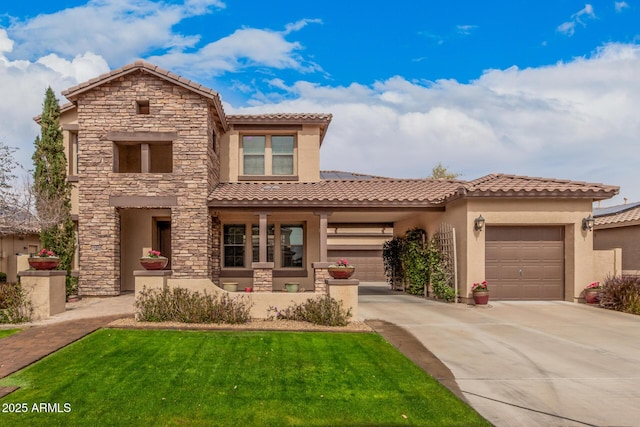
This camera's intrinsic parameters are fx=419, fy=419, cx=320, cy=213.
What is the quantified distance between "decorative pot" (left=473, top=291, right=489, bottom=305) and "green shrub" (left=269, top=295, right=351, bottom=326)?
5.17 m

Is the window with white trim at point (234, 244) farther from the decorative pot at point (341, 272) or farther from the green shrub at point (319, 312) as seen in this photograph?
the decorative pot at point (341, 272)

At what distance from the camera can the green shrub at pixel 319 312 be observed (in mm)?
10297

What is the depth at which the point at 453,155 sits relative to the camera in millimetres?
41719

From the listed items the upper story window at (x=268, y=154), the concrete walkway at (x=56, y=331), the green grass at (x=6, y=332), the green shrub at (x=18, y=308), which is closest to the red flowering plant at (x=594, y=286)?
the upper story window at (x=268, y=154)

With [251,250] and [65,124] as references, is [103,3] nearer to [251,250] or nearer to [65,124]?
[65,124]

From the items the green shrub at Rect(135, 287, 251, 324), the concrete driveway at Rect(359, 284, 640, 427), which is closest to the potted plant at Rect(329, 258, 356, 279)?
the concrete driveway at Rect(359, 284, 640, 427)

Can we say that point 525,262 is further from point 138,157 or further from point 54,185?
point 54,185

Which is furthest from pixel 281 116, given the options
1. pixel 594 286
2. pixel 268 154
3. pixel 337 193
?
pixel 594 286

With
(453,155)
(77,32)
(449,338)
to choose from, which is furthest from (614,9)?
(453,155)

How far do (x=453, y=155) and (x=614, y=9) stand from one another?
27.2m

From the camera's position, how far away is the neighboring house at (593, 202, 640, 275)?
16.3 metres

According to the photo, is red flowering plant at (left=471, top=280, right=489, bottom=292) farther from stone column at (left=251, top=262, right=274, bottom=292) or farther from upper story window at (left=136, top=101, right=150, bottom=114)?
upper story window at (left=136, top=101, right=150, bottom=114)

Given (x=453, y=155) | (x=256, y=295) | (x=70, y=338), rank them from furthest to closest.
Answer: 1. (x=453, y=155)
2. (x=256, y=295)
3. (x=70, y=338)

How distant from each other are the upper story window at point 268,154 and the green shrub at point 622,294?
12.3 metres
